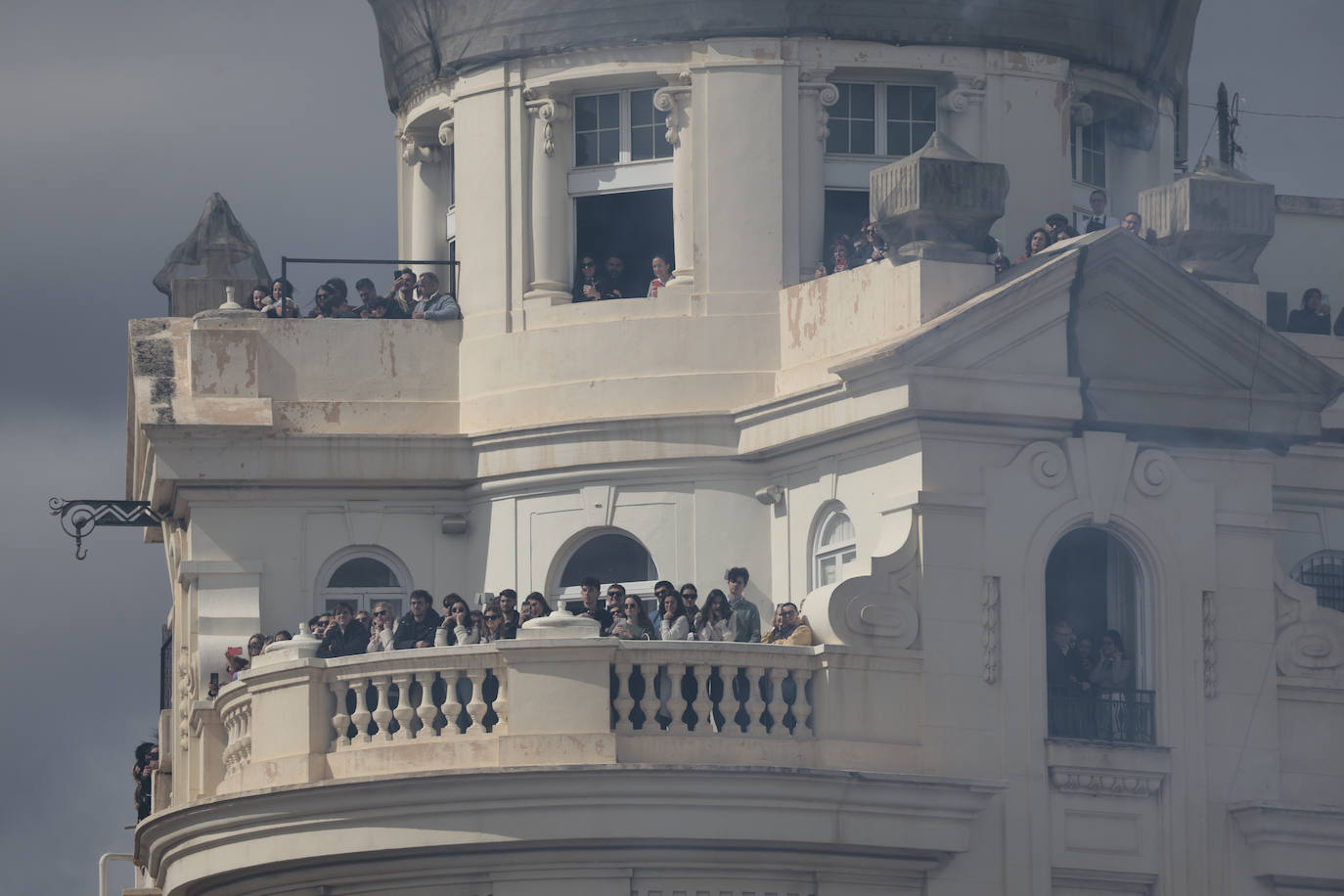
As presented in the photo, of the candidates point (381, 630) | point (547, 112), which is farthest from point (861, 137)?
point (381, 630)

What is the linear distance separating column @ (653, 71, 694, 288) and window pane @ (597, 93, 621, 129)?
0.78 meters

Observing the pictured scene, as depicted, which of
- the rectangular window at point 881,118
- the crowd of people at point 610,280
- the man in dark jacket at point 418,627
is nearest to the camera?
the man in dark jacket at point 418,627

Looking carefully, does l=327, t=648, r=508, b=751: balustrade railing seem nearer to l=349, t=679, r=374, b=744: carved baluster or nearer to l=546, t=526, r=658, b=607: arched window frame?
l=349, t=679, r=374, b=744: carved baluster

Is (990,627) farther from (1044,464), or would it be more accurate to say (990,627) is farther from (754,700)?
(754,700)

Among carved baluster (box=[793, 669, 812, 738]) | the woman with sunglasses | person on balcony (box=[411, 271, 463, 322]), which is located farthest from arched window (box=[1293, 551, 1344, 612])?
person on balcony (box=[411, 271, 463, 322])

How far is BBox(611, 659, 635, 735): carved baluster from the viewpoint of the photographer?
4259 centimetres

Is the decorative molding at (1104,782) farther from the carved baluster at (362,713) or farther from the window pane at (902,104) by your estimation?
the window pane at (902,104)

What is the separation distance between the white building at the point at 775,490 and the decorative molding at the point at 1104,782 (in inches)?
1.9

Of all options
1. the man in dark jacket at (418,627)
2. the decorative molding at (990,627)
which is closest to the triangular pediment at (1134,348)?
the decorative molding at (990,627)

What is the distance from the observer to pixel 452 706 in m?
42.8

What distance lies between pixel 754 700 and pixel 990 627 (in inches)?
116

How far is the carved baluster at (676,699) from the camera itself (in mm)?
42750

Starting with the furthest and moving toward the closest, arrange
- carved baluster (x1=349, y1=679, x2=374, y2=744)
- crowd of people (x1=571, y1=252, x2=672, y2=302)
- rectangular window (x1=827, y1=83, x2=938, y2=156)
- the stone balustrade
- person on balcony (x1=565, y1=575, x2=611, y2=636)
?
rectangular window (x1=827, y1=83, x2=938, y2=156) → crowd of people (x1=571, y1=252, x2=672, y2=302) → person on balcony (x1=565, y1=575, x2=611, y2=636) → carved baluster (x1=349, y1=679, x2=374, y2=744) → the stone balustrade

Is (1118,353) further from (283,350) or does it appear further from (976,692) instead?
(283,350)
